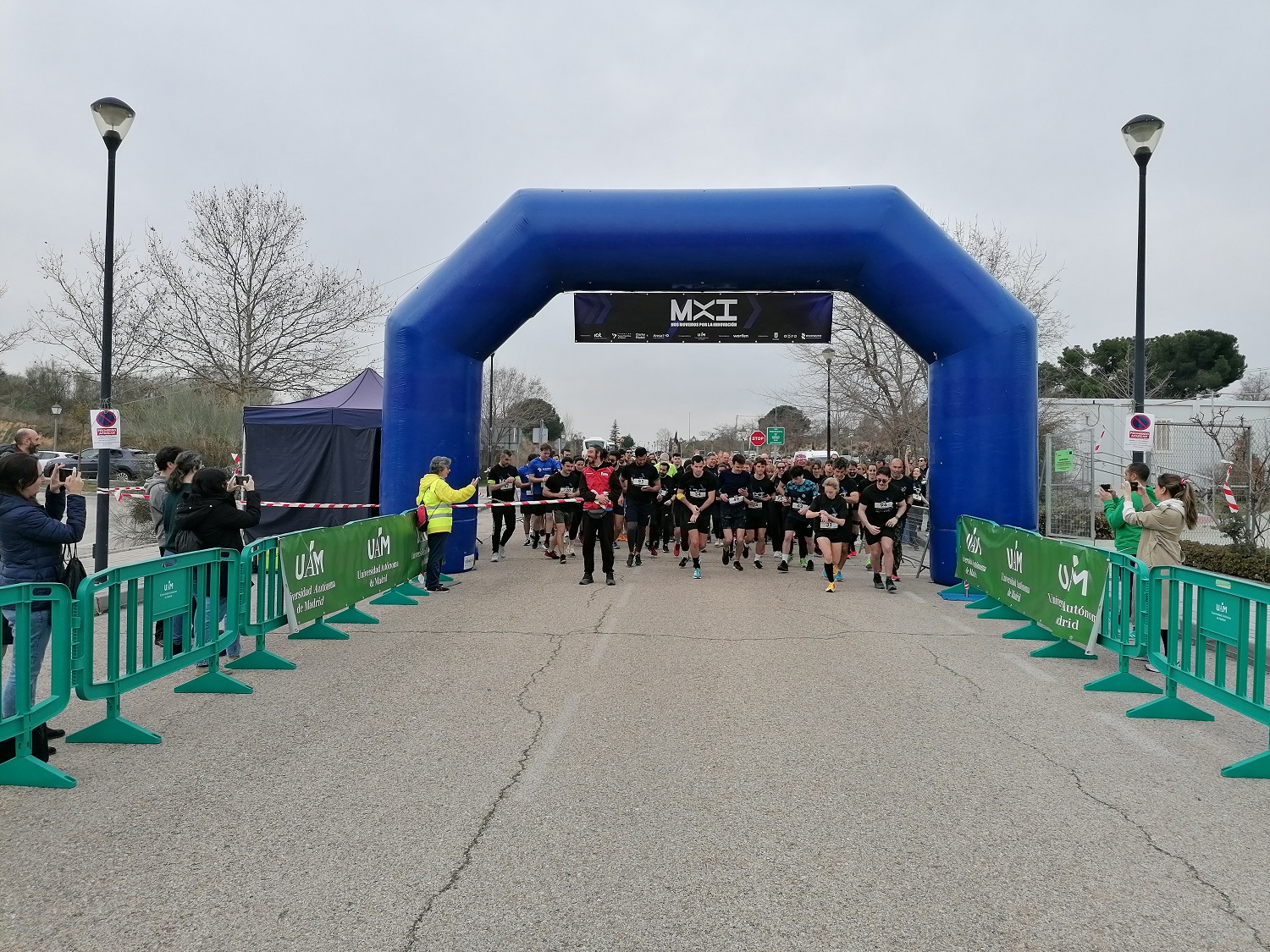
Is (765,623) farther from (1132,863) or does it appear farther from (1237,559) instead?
(1237,559)

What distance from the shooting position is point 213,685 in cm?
657

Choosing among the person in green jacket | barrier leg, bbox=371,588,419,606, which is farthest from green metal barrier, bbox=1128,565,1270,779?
barrier leg, bbox=371,588,419,606

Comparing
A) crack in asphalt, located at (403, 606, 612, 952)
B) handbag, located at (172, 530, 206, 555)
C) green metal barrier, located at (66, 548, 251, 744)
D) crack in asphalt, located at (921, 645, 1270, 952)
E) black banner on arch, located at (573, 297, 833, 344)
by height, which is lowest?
crack in asphalt, located at (403, 606, 612, 952)

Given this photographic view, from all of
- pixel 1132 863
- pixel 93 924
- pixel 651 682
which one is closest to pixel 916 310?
pixel 651 682

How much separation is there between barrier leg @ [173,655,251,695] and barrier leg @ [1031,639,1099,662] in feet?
21.3

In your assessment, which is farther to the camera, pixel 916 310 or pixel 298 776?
pixel 916 310

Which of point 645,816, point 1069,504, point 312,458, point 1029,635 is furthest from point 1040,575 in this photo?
point 1069,504

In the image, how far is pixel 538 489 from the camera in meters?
17.7

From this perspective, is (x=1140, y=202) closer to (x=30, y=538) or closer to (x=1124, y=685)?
(x=1124, y=685)

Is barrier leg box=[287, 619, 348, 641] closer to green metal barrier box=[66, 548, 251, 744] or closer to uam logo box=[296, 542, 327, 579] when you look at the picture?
uam logo box=[296, 542, 327, 579]

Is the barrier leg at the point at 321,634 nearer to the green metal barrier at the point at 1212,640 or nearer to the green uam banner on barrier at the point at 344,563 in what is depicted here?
the green uam banner on barrier at the point at 344,563

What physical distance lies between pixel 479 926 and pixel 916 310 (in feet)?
35.5

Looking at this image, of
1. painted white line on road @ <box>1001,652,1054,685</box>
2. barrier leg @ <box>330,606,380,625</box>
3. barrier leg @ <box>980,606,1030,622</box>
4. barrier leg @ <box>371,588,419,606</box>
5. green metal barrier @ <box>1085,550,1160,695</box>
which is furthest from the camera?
barrier leg @ <box>371,588,419,606</box>

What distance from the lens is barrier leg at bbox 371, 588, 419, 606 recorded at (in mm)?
10656
